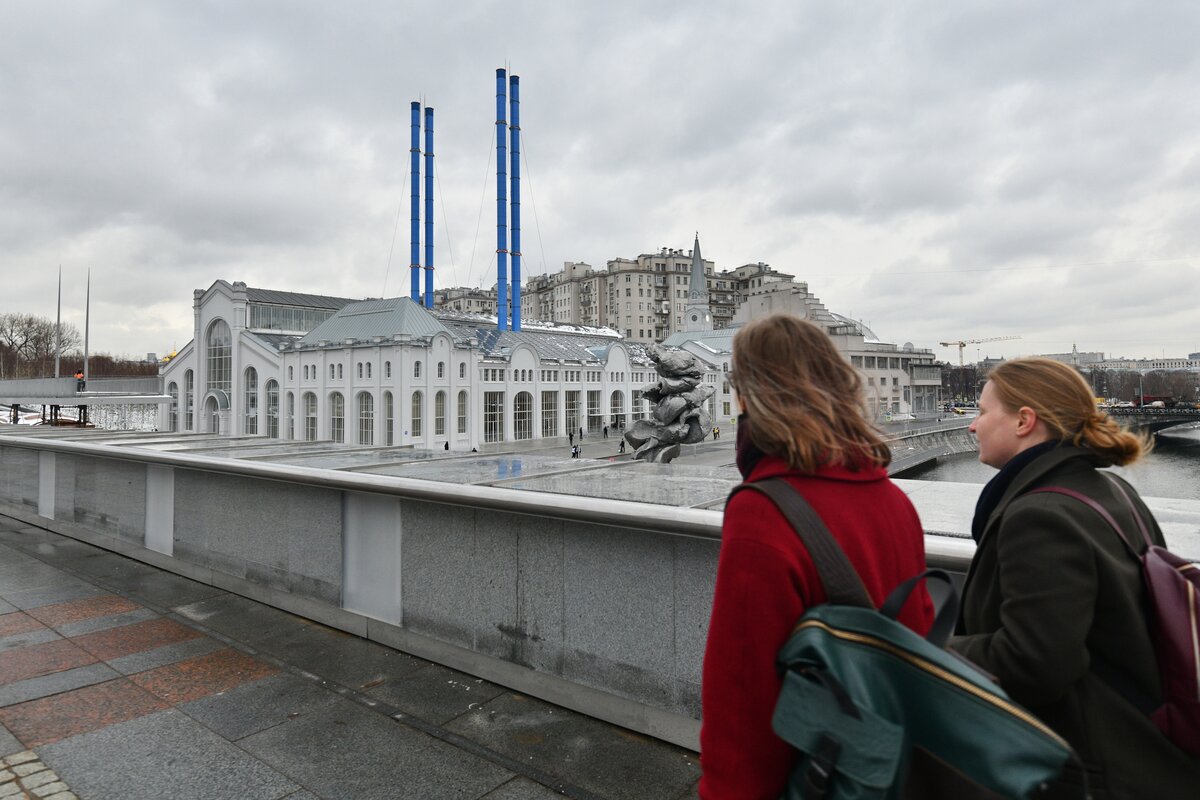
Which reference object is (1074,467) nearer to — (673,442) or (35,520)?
(35,520)

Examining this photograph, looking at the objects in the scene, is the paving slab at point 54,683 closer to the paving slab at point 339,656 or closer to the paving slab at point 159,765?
the paving slab at point 159,765

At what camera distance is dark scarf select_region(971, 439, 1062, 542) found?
175 centimetres

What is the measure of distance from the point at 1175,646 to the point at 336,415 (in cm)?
5062

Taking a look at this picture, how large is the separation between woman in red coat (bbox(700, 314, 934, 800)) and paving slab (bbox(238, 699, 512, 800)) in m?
1.97

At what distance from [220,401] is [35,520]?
2012 inches

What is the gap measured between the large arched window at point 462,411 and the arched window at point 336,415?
7825 mm

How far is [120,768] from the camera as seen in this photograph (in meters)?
3.19

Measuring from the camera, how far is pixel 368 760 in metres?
3.25

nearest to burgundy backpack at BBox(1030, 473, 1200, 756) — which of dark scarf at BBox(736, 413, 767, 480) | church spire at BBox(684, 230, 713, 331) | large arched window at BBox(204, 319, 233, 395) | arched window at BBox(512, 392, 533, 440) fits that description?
dark scarf at BBox(736, 413, 767, 480)

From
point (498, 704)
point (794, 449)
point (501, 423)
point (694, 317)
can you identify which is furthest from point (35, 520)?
point (694, 317)

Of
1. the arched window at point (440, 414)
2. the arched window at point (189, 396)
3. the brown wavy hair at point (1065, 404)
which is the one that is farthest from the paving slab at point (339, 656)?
the arched window at point (189, 396)

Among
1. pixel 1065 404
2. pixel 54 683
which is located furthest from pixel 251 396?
pixel 1065 404

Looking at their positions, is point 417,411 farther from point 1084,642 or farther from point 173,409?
point 1084,642

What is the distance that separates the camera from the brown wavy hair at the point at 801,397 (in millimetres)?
1511
